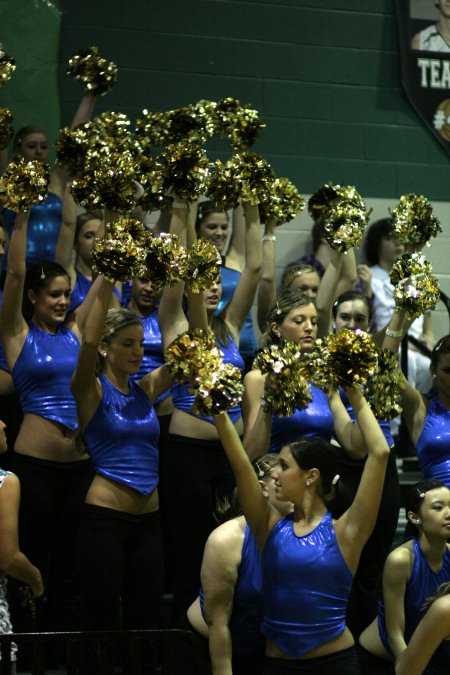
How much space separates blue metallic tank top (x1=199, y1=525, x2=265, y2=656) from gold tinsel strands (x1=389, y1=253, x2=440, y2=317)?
0.96 metres

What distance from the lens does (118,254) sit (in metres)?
3.43

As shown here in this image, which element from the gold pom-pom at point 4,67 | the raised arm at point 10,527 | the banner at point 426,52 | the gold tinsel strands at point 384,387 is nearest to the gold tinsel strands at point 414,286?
the gold tinsel strands at point 384,387

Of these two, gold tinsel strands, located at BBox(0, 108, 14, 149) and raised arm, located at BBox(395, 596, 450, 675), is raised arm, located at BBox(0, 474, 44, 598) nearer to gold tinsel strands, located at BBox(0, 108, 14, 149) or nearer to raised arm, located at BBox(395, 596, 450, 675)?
raised arm, located at BBox(395, 596, 450, 675)

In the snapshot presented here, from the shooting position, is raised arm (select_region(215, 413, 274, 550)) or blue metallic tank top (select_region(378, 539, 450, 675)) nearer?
raised arm (select_region(215, 413, 274, 550))

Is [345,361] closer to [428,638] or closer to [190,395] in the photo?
[428,638]

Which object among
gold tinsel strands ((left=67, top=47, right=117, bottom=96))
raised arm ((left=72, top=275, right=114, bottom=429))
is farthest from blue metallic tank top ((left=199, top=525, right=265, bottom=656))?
gold tinsel strands ((left=67, top=47, right=117, bottom=96))

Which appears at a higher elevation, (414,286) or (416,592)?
(414,286)

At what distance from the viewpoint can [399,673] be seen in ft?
10.9

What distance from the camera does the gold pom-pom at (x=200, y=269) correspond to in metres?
3.48

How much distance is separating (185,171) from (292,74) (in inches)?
115

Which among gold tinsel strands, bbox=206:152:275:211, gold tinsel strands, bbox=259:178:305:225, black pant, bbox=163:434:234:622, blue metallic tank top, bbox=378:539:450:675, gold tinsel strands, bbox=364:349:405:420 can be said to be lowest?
blue metallic tank top, bbox=378:539:450:675

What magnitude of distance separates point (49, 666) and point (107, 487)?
2.41 feet

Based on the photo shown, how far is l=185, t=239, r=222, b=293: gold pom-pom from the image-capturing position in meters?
3.48

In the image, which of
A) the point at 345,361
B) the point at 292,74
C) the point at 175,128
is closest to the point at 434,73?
the point at 292,74
